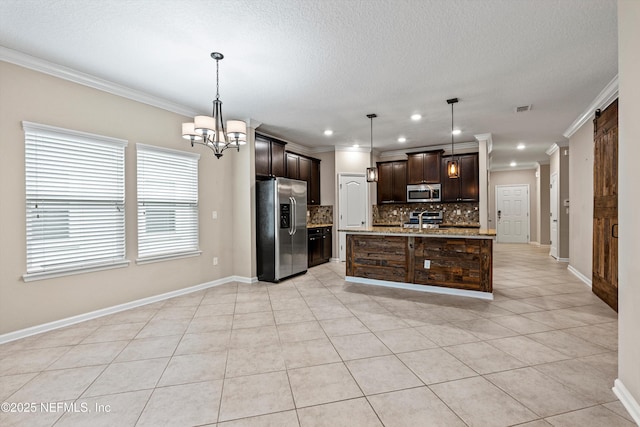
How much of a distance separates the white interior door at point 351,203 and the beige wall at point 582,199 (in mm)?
3979

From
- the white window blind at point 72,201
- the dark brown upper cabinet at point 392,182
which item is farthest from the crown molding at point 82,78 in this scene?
Result: the dark brown upper cabinet at point 392,182

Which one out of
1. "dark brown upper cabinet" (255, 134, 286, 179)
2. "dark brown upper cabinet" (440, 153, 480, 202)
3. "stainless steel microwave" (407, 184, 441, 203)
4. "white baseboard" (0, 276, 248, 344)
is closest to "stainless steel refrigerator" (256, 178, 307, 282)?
"dark brown upper cabinet" (255, 134, 286, 179)

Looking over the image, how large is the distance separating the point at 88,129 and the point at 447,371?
172 inches

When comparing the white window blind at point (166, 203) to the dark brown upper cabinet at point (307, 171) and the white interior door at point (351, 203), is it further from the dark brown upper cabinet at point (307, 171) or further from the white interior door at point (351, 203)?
the white interior door at point (351, 203)

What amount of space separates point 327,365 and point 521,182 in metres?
10.7

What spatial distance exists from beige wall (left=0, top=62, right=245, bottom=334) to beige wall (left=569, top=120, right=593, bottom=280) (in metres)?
5.94

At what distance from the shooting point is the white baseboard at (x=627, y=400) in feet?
5.57

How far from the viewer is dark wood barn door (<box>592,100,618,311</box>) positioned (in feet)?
11.4

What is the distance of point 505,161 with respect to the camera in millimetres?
9258

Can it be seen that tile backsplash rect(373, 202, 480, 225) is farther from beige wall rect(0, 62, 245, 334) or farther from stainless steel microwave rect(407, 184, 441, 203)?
beige wall rect(0, 62, 245, 334)

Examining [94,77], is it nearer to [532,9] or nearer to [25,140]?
[25,140]

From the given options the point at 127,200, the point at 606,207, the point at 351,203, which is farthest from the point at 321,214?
the point at 606,207

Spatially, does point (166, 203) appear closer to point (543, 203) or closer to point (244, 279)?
point (244, 279)

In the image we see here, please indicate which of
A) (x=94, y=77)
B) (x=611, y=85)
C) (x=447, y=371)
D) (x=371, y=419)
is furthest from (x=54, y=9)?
(x=611, y=85)
